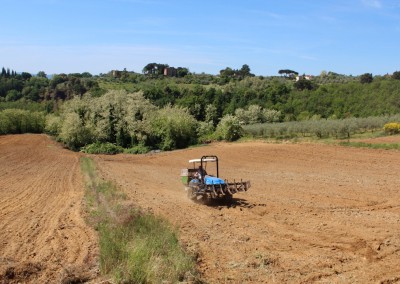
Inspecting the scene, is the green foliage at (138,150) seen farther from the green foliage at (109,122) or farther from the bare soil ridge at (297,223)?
the bare soil ridge at (297,223)

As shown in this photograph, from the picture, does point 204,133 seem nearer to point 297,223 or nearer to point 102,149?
point 102,149

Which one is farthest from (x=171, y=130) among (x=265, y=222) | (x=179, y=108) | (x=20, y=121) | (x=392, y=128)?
(x=265, y=222)

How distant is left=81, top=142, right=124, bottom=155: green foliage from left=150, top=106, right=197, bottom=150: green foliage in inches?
193

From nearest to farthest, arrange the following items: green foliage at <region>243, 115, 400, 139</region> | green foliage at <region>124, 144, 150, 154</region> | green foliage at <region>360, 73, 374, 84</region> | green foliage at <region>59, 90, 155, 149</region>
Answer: green foliage at <region>243, 115, 400, 139</region>, green foliage at <region>124, 144, 150, 154</region>, green foliage at <region>59, 90, 155, 149</region>, green foliage at <region>360, 73, 374, 84</region>

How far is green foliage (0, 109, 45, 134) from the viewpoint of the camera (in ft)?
247

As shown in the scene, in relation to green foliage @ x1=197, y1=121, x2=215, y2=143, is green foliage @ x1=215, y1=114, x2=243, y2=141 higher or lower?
higher

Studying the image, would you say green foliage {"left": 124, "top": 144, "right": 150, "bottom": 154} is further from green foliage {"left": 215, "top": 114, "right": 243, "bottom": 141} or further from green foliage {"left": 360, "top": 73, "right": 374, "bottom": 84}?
green foliage {"left": 360, "top": 73, "right": 374, "bottom": 84}

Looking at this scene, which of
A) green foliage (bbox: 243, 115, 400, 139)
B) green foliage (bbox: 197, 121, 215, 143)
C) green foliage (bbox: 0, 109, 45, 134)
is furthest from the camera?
green foliage (bbox: 0, 109, 45, 134)

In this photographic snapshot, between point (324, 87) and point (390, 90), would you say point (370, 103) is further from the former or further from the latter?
point (324, 87)

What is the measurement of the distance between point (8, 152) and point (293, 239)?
146ft

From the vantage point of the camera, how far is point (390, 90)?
3250 inches

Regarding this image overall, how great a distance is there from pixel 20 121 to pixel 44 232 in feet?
234

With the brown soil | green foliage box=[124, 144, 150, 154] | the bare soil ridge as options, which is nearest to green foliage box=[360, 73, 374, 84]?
green foliage box=[124, 144, 150, 154]

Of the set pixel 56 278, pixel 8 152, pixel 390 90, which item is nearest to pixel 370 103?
pixel 390 90
